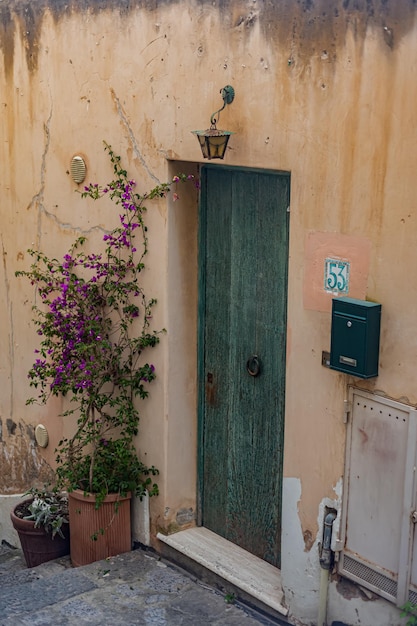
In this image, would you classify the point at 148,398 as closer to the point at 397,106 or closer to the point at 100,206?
the point at 100,206

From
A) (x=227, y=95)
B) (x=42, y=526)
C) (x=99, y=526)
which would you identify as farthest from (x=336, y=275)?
(x=42, y=526)

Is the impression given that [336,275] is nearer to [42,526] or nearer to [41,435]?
[42,526]

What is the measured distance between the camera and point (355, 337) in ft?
15.0

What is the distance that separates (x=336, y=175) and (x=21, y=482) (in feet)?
13.6

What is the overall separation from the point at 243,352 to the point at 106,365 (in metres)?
1.04

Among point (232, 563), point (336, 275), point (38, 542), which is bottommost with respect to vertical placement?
point (38, 542)

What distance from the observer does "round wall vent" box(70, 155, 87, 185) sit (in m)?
6.39

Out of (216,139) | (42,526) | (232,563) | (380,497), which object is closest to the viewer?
(380,497)

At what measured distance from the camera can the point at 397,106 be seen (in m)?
4.33

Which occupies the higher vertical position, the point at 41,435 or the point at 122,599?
the point at 41,435

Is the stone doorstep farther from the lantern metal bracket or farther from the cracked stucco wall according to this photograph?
the lantern metal bracket

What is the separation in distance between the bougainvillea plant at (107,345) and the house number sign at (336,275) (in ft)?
4.87

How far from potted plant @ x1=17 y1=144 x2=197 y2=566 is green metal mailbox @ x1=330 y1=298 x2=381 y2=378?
1.64 m

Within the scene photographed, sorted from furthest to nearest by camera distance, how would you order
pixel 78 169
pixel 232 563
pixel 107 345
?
pixel 78 169 < pixel 107 345 < pixel 232 563
